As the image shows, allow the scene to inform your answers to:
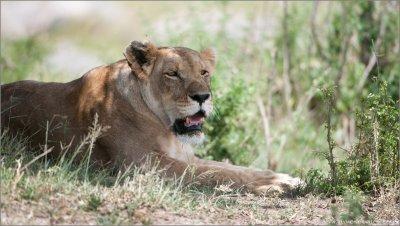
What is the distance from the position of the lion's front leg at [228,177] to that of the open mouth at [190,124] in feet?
0.78

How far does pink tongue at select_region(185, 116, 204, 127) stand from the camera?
649 centimetres

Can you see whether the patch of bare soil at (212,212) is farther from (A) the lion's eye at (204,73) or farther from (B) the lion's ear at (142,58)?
(B) the lion's ear at (142,58)

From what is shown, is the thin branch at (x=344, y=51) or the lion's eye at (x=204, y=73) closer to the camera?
the lion's eye at (x=204, y=73)

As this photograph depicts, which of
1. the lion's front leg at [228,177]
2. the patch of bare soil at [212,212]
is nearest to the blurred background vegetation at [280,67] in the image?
the lion's front leg at [228,177]

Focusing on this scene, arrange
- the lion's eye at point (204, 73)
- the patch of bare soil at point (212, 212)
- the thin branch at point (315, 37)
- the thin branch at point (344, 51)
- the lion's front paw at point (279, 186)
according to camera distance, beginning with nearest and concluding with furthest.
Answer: the patch of bare soil at point (212, 212) → the lion's front paw at point (279, 186) → the lion's eye at point (204, 73) → the thin branch at point (344, 51) → the thin branch at point (315, 37)

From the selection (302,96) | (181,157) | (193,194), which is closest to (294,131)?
(302,96)

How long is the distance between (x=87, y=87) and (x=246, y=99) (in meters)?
2.79

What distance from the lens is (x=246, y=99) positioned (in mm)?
9227

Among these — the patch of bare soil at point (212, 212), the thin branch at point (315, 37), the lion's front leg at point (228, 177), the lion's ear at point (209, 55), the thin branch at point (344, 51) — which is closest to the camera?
the patch of bare soil at point (212, 212)

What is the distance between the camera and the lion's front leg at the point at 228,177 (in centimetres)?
641

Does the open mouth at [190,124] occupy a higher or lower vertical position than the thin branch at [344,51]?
lower

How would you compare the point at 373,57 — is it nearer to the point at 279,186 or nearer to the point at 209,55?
the point at 209,55

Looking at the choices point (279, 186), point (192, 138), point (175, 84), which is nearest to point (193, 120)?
point (192, 138)

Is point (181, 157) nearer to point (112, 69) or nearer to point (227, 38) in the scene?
point (112, 69)
